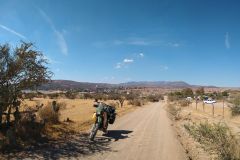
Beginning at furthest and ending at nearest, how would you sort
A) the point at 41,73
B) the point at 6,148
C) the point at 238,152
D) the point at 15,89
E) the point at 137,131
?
the point at 137,131 → the point at 41,73 → the point at 15,89 → the point at 6,148 → the point at 238,152

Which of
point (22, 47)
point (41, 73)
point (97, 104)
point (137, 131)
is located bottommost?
point (137, 131)

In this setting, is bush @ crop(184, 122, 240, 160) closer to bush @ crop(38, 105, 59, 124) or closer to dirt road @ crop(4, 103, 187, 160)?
dirt road @ crop(4, 103, 187, 160)

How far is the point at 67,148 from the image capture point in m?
14.4

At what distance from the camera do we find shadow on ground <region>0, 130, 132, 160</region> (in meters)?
12.7

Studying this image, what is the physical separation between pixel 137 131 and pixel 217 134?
397 inches

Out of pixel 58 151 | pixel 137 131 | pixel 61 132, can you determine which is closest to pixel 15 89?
pixel 61 132

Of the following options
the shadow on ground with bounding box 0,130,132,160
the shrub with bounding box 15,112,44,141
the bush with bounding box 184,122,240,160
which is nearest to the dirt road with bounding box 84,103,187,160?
the shadow on ground with bounding box 0,130,132,160

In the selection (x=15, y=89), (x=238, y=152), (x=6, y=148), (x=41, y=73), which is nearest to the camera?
(x=238, y=152)

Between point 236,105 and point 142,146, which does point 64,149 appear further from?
point 236,105

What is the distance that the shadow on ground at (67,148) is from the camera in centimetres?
1273

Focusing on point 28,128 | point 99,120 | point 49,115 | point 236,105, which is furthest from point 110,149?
point 236,105

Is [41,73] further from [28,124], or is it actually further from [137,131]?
[137,131]

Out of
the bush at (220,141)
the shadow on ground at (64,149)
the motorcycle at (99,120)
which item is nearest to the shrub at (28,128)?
the shadow on ground at (64,149)

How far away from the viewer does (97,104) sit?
18.3m
